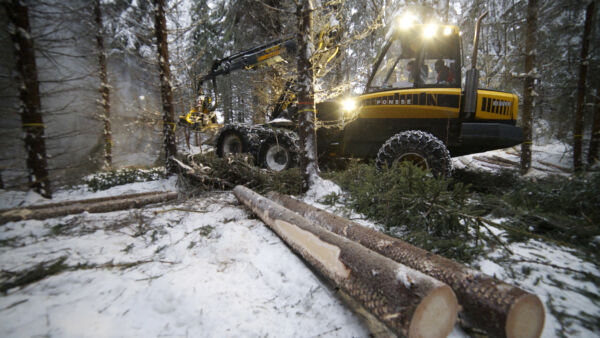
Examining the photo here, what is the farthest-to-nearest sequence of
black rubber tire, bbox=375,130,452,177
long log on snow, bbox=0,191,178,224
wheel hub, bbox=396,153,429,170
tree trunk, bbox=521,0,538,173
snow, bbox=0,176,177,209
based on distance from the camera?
tree trunk, bbox=521,0,538,173 < wheel hub, bbox=396,153,429,170 < black rubber tire, bbox=375,130,452,177 < snow, bbox=0,176,177,209 < long log on snow, bbox=0,191,178,224

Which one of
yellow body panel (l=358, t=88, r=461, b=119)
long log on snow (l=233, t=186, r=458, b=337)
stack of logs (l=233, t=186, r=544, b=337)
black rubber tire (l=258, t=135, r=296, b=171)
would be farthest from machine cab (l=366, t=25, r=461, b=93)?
long log on snow (l=233, t=186, r=458, b=337)

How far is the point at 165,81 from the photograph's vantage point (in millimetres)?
6652

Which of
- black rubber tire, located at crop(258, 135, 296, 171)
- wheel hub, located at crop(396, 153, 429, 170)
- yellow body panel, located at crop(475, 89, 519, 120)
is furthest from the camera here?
black rubber tire, located at crop(258, 135, 296, 171)

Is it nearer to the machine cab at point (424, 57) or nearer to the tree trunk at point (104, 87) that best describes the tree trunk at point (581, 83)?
the machine cab at point (424, 57)

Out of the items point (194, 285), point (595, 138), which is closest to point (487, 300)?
point (194, 285)

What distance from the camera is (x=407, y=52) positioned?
16.8ft

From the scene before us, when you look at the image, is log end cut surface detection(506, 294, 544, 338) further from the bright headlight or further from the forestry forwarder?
the bright headlight

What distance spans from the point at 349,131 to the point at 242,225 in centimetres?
365

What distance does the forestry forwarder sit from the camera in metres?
4.29

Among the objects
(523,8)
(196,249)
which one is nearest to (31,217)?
(196,249)

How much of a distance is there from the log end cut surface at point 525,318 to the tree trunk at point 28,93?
642cm

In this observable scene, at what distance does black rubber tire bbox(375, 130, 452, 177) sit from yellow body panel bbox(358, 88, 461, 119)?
0.76 meters

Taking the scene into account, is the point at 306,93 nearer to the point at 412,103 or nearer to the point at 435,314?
the point at 412,103

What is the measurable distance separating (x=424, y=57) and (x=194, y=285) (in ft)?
18.3
